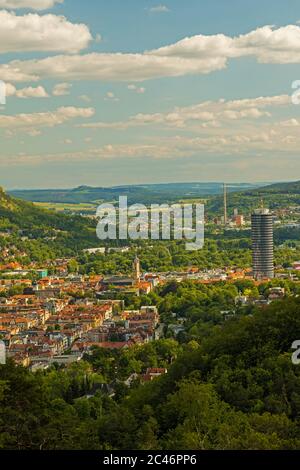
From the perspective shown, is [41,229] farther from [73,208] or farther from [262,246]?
[73,208]

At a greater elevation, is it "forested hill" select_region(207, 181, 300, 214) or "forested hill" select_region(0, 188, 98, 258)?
"forested hill" select_region(207, 181, 300, 214)

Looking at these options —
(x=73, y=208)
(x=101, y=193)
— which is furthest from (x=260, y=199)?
(x=101, y=193)

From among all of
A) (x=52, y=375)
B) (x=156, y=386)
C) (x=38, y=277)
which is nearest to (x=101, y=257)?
(x=38, y=277)

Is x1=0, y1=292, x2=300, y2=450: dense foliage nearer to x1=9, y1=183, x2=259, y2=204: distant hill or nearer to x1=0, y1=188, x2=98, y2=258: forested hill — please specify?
x1=0, y1=188, x2=98, y2=258: forested hill

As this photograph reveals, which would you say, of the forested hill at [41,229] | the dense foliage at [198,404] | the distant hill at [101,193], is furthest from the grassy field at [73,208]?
the dense foliage at [198,404]

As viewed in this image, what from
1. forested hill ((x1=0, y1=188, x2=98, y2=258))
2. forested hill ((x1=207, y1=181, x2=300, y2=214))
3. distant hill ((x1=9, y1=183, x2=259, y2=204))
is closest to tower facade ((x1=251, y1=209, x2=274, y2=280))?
forested hill ((x1=0, y1=188, x2=98, y2=258))
